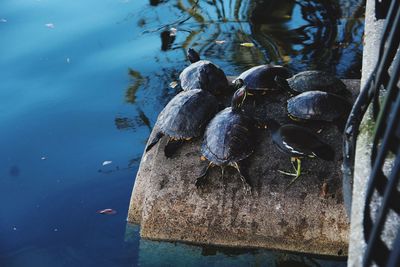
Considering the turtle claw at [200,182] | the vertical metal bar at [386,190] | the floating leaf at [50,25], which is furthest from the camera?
the floating leaf at [50,25]

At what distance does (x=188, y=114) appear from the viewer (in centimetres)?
387

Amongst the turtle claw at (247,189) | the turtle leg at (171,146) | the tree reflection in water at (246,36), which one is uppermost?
the turtle leg at (171,146)

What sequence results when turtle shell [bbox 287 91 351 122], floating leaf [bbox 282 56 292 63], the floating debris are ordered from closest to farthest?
turtle shell [bbox 287 91 351 122]
floating leaf [bbox 282 56 292 63]
the floating debris

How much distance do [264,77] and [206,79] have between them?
51 cm

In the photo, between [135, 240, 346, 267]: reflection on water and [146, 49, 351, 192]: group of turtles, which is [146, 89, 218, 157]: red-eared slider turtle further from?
[135, 240, 346, 267]: reflection on water

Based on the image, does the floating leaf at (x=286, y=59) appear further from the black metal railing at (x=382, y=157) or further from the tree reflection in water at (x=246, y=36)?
the black metal railing at (x=382, y=157)

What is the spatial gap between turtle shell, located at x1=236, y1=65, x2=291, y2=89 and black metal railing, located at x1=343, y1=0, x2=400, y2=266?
2205 millimetres

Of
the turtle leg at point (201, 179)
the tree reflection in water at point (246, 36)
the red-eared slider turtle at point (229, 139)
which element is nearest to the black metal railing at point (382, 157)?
the red-eared slider turtle at point (229, 139)

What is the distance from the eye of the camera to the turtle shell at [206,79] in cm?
432

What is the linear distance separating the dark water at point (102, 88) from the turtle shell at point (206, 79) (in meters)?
0.79

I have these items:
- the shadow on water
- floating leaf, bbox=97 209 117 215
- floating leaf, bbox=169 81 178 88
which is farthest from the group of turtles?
floating leaf, bbox=169 81 178 88

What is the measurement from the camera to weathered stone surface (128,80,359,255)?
3258 millimetres

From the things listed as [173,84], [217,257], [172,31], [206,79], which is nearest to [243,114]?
[206,79]

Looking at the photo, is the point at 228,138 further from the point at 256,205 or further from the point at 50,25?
the point at 50,25
